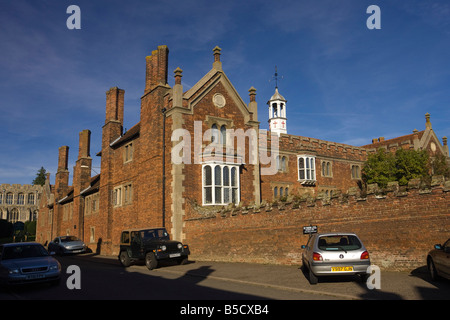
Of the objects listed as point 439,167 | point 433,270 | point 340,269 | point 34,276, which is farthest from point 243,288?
point 439,167

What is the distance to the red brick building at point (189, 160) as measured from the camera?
22781 mm

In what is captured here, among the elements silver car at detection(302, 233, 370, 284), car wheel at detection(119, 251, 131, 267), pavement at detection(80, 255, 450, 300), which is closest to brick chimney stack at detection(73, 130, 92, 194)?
car wheel at detection(119, 251, 131, 267)

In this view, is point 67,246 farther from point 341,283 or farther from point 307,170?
point 341,283

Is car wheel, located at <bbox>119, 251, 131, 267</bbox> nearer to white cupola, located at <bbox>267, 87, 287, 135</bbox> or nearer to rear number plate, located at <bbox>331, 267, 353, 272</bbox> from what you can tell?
rear number plate, located at <bbox>331, 267, 353, 272</bbox>

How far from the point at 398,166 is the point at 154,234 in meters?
23.4

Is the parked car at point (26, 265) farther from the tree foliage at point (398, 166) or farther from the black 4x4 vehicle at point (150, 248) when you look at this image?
the tree foliage at point (398, 166)

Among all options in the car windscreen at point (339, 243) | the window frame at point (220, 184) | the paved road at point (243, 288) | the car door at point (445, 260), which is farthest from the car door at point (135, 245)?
the car door at point (445, 260)

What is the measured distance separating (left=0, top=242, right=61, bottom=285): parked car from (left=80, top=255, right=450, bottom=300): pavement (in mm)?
4660

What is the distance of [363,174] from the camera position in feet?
122

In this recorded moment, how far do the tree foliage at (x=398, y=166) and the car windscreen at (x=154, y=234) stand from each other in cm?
2057

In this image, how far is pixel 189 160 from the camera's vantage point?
22734mm
